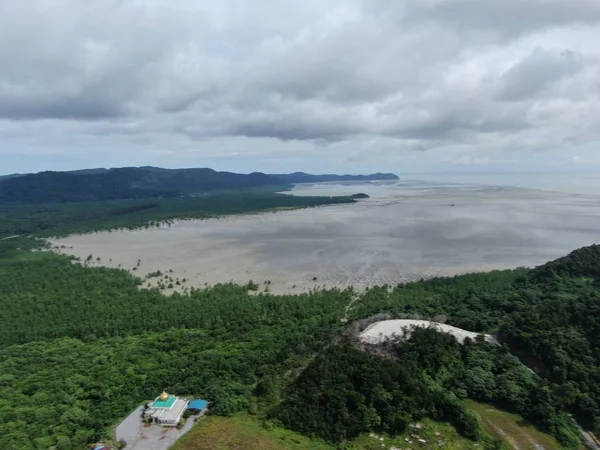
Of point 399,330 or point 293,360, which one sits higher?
point 399,330

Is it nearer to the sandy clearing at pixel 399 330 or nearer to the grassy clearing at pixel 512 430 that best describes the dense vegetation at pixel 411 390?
the grassy clearing at pixel 512 430

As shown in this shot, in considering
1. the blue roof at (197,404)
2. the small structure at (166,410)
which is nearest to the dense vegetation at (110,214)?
the small structure at (166,410)

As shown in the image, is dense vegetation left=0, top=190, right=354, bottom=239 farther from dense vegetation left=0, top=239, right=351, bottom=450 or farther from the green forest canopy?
the green forest canopy

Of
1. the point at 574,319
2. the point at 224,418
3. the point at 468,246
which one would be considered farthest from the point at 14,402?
the point at 468,246

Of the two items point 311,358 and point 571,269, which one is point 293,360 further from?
point 571,269

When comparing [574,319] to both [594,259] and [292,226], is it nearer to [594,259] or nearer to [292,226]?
[594,259]

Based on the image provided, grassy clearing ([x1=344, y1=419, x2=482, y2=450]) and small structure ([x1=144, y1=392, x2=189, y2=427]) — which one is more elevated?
small structure ([x1=144, y1=392, x2=189, y2=427])

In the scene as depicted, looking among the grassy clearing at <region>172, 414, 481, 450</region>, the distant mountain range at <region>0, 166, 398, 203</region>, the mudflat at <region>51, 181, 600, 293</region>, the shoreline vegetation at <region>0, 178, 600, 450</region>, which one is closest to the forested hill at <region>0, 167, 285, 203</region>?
the distant mountain range at <region>0, 166, 398, 203</region>

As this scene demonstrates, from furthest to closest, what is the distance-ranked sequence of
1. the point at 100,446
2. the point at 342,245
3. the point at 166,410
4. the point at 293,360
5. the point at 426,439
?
the point at 342,245 < the point at 293,360 < the point at 166,410 < the point at 426,439 < the point at 100,446

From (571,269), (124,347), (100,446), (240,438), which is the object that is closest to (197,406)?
(240,438)
